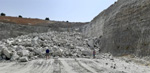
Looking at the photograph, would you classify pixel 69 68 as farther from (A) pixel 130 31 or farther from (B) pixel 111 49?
(B) pixel 111 49

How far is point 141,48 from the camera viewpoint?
60.4 ft

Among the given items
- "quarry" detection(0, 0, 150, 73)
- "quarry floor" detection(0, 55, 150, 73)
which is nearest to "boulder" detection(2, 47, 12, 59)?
"quarry" detection(0, 0, 150, 73)

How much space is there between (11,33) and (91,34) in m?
20.0

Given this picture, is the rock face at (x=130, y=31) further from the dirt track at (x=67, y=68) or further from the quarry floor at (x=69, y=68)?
the dirt track at (x=67, y=68)

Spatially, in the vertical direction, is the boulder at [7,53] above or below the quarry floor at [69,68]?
above

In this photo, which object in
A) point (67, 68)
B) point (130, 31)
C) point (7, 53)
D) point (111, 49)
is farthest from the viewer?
point (111, 49)

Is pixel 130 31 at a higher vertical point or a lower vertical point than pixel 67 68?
higher

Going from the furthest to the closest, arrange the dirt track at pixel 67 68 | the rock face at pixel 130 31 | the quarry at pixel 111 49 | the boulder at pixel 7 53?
the rock face at pixel 130 31 < the boulder at pixel 7 53 < the quarry at pixel 111 49 < the dirt track at pixel 67 68

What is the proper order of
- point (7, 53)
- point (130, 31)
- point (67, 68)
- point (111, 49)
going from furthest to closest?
point (111, 49) → point (130, 31) → point (7, 53) → point (67, 68)

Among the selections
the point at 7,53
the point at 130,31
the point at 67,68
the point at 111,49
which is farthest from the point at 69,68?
the point at 111,49

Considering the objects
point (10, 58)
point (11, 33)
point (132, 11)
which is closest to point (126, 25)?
point (132, 11)

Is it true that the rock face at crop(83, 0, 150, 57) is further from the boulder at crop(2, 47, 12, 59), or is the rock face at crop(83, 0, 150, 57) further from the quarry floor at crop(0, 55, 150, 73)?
the boulder at crop(2, 47, 12, 59)

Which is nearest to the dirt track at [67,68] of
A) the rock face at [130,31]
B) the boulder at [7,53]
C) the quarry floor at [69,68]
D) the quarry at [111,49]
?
the quarry floor at [69,68]

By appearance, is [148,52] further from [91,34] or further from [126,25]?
[91,34]
